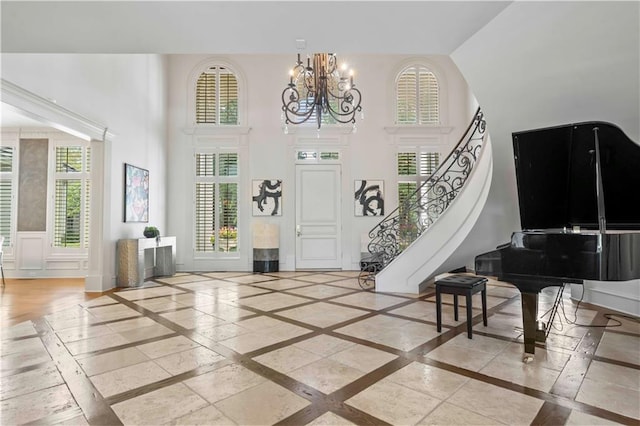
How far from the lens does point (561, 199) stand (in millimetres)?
2809

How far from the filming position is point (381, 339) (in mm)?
3197

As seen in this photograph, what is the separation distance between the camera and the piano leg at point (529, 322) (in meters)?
2.71

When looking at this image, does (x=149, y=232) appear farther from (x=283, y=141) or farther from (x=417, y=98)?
(x=417, y=98)

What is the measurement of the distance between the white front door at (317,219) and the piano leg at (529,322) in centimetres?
569

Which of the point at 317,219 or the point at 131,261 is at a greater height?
the point at 317,219

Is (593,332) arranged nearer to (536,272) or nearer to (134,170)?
(536,272)

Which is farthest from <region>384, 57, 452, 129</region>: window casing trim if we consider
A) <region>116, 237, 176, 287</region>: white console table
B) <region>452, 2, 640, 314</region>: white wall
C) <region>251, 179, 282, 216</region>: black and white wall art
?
<region>116, 237, 176, 287</region>: white console table

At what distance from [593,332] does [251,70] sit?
840 centimetres

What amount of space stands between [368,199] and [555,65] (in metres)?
5.60

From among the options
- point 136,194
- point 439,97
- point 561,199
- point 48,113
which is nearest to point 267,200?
point 136,194

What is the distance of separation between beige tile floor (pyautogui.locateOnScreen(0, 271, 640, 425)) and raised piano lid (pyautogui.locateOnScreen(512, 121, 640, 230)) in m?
1.18

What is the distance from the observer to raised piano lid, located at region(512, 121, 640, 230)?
8.68 ft

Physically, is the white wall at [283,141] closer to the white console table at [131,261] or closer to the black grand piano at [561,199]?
the white console table at [131,261]

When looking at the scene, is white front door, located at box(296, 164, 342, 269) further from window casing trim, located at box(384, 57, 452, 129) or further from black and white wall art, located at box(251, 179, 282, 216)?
window casing trim, located at box(384, 57, 452, 129)
